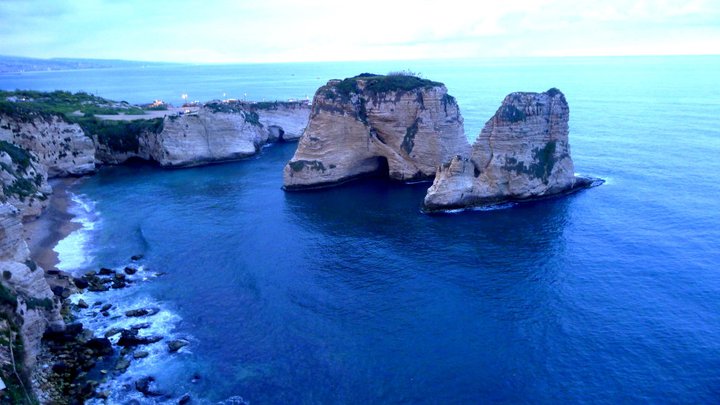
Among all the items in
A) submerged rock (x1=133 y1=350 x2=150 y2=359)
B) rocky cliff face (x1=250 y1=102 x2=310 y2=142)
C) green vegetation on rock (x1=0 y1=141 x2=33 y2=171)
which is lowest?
submerged rock (x1=133 y1=350 x2=150 y2=359)

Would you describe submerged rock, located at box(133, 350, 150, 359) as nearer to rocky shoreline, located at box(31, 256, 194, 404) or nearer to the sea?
rocky shoreline, located at box(31, 256, 194, 404)

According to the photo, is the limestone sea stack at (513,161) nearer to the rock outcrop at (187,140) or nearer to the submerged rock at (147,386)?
the submerged rock at (147,386)

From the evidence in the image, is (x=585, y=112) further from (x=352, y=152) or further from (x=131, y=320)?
(x=131, y=320)

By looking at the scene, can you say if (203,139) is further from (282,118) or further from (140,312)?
(140,312)

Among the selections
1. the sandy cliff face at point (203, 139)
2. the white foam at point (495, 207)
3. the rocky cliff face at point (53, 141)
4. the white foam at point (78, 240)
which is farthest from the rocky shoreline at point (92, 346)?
the sandy cliff face at point (203, 139)

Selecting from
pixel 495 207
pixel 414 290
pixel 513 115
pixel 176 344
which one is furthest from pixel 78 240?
pixel 513 115

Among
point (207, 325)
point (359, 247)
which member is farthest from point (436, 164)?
point (207, 325)

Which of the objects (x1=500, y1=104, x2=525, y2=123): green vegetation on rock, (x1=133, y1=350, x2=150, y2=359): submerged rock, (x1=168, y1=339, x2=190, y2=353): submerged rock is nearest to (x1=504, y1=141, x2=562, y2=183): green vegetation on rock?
(x1=500, y1=104, x2=525, y2=123): green vegetation on rock
